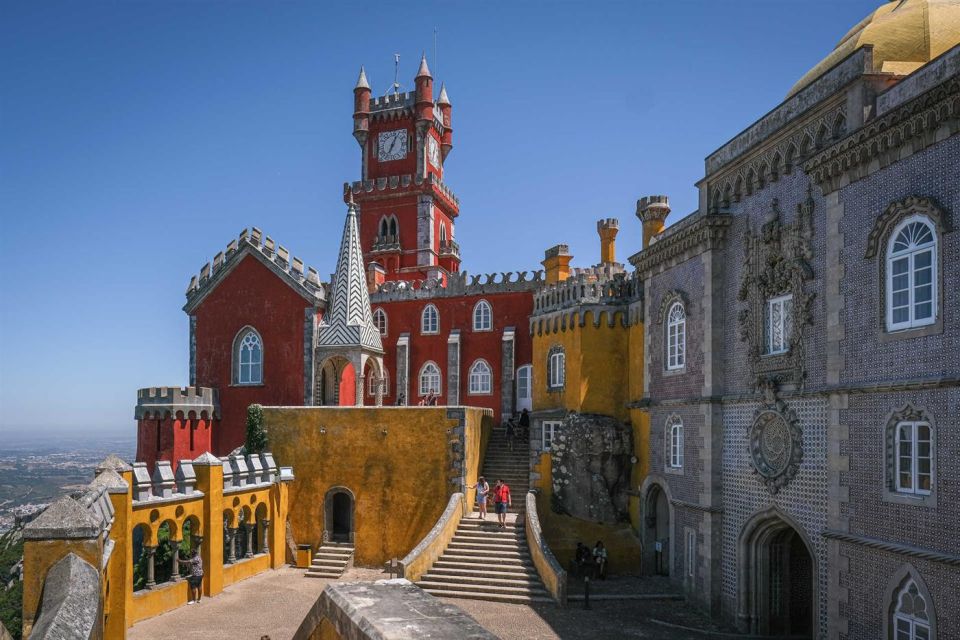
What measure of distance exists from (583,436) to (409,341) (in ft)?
39.3

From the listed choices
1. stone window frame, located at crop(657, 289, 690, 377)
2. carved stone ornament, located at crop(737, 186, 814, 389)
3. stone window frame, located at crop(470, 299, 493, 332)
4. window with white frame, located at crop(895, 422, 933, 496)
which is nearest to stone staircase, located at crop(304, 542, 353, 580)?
stone window frame, located at crop(657, 289, 690, 377)

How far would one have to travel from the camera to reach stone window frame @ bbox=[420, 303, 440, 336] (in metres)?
34.1

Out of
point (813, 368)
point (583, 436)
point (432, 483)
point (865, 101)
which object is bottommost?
point (432, 483)

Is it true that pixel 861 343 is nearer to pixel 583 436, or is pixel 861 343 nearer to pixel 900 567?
pixel 900 567

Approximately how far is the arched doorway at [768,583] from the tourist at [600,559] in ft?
17.9

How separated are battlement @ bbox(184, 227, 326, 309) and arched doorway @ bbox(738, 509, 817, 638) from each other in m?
19.4

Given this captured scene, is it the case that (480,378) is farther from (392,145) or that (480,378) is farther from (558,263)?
(392,145)

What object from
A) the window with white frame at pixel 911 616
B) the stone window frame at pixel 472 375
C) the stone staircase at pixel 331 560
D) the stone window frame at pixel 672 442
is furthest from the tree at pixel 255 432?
the window with white frame at pixel 911 616

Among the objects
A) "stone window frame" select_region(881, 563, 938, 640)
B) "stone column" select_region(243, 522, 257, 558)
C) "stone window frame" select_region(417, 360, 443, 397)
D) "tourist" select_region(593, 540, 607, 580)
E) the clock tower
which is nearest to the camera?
"stone window frame" select_region(881, 563, 938, 640)

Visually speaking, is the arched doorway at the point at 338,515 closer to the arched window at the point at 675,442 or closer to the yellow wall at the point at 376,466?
the yellow wall at the point at 376,466

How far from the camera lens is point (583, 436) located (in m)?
24.5

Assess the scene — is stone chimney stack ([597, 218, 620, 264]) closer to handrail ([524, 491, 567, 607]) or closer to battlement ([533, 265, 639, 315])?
battlement ([533, 265, 639, 315])

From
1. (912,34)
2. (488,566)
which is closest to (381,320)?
(488,566)

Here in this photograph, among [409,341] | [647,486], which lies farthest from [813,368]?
[409,341]
